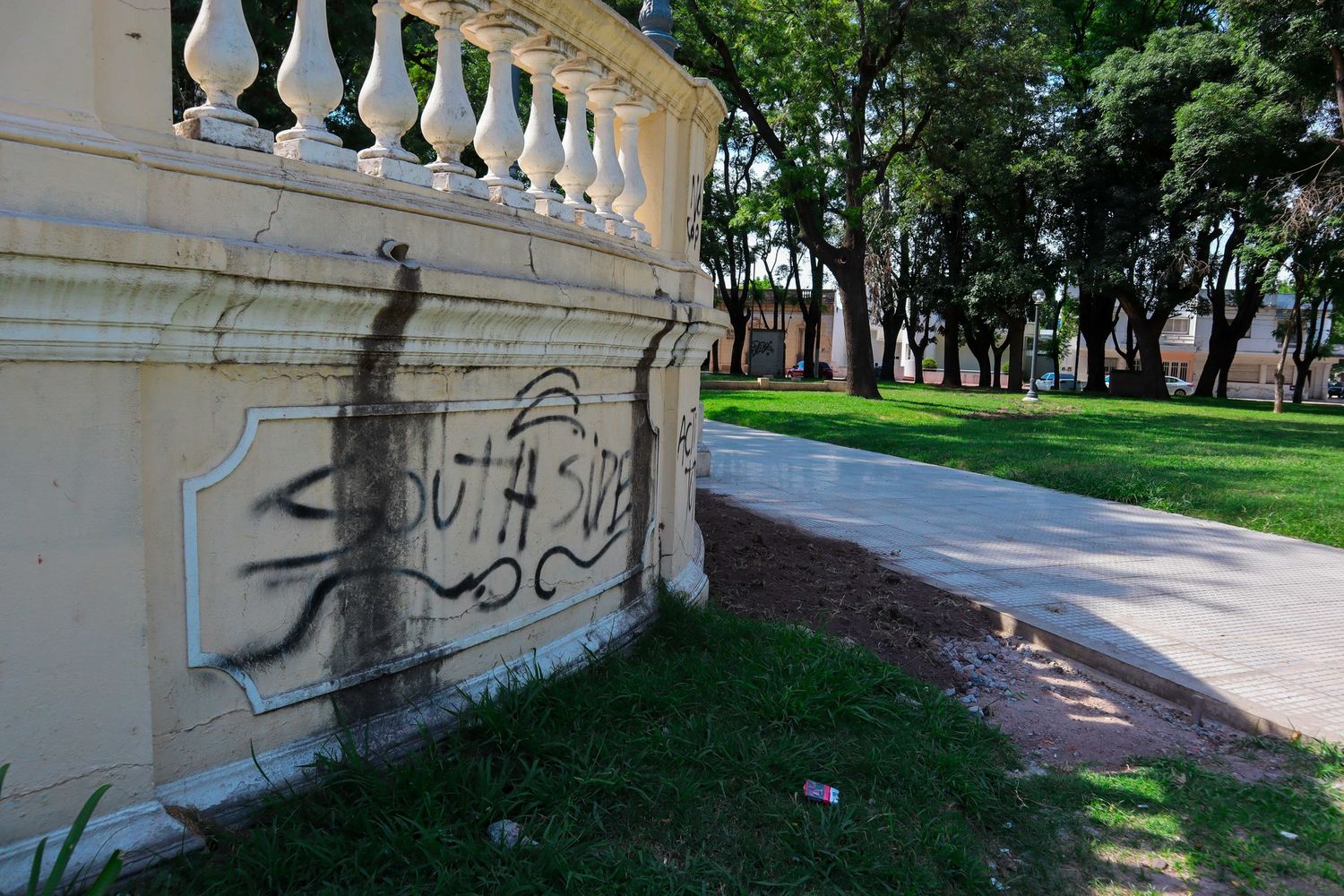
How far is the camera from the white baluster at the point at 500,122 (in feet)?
10.2

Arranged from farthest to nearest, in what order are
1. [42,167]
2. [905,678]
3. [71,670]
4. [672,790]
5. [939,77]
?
[939,77] → [905,678] → [672,790] → [71,670] → [42,167]

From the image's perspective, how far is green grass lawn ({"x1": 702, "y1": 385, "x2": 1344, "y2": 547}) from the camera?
9398 millimetres

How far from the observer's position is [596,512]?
369 cm

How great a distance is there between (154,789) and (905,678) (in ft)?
9.72

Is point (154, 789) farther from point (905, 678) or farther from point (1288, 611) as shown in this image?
point (1288, 611)

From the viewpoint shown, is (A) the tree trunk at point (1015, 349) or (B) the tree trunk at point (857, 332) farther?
(A) the tree trunk at point (1015, 349)

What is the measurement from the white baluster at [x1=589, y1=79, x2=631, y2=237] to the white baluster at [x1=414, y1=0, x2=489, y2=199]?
3.04 ft

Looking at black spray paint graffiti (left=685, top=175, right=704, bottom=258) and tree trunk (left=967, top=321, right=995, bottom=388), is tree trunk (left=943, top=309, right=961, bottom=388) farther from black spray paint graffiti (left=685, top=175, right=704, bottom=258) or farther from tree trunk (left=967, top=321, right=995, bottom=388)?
black spray paint graffiti (left=685, top=175, right=704, bottom=258)

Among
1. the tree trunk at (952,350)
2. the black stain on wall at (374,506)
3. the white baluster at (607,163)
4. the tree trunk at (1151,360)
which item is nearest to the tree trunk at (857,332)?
the tree trunk at (1151,360)

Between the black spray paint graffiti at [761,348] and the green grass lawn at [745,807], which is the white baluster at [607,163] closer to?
the green grass lawn at [745,807]

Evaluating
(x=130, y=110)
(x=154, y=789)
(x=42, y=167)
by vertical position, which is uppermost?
(x=130, y=110)

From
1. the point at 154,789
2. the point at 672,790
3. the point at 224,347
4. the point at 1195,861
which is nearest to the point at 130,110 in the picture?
the point at 224,347

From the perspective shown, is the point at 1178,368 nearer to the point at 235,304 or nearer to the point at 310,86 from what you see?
the point at 310,86

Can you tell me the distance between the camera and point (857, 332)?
22.9 metres
